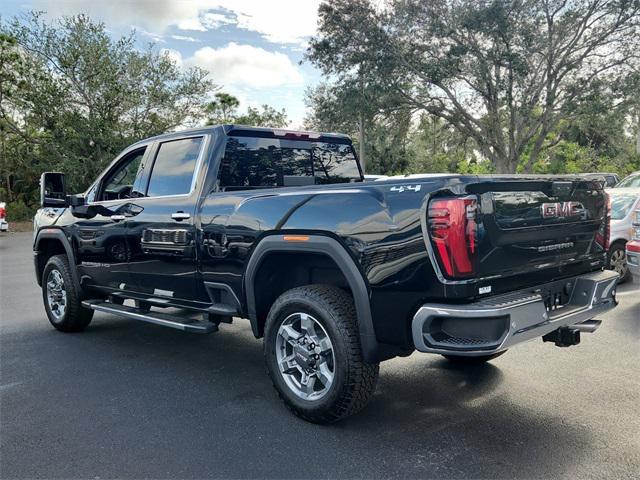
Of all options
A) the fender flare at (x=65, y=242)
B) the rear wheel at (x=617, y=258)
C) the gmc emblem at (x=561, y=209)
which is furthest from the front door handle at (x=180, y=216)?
the rear wheel at (x=617, y=258)

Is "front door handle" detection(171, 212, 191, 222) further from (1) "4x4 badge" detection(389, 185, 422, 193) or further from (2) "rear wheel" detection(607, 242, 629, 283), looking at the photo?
(2) "rear wheel" detection(607, 242, 629, 283)

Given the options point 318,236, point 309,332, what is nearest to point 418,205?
point 318,236

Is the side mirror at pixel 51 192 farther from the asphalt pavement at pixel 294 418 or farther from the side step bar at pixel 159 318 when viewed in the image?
the asphalt pavement at pixel 294 418

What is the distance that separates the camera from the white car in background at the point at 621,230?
828 cm

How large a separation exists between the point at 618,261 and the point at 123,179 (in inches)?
279

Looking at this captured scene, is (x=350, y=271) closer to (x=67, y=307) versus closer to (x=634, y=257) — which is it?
(x=67, y=307)

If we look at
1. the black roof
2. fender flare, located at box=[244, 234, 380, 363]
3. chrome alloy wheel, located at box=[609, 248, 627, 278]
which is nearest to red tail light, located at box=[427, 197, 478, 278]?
fender flare, located at box=[244, 234, 380, 363]

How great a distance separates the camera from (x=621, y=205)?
8.80m

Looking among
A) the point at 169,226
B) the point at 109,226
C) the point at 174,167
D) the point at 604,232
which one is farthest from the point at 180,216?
the point at 604,232

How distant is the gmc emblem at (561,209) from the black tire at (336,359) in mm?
1391

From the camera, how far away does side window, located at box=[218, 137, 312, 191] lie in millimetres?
4633

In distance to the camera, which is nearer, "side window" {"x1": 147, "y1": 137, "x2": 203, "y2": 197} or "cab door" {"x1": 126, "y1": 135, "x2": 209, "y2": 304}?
"cab door" {"x1": 126, "y1": 135, "x2": 209, "y2": 304}

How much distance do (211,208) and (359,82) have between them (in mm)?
22917

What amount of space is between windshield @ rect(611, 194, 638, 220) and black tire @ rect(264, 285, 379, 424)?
6.60 m
